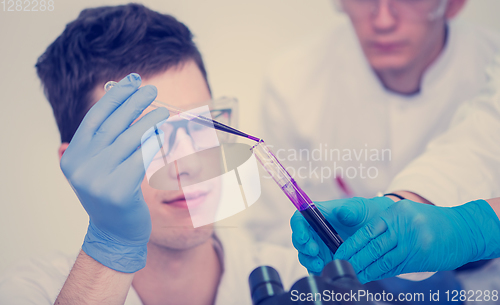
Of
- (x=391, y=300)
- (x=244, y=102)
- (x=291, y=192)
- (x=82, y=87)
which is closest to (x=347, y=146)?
(x=244, y=102)

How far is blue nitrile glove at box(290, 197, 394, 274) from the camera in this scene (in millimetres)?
813

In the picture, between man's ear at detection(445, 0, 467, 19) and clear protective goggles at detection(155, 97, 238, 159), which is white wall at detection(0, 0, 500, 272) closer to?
clear protective goggles at detection(155, 97, 238, 159)

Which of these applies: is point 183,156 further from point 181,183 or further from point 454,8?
point 454,8

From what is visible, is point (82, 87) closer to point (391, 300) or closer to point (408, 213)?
point (408, 213)

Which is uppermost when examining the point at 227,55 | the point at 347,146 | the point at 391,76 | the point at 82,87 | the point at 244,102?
the point at 82,87

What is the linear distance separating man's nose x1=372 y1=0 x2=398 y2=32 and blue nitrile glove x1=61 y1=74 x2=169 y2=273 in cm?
111

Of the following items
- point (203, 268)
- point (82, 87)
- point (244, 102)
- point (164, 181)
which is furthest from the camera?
point (244, 102)

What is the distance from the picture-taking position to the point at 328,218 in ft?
2.82

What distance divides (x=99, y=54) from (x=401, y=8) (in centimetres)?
128

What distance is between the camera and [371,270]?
780 mm

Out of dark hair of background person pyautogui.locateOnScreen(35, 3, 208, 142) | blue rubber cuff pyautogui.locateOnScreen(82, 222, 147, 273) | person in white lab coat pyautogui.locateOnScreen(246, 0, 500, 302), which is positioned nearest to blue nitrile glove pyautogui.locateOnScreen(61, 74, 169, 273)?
blue rubber cuff pyautogui.locateOnScreen(82, 222, 147, 273)

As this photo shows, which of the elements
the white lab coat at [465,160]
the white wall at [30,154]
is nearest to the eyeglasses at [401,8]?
the white lab coat at [465,160]

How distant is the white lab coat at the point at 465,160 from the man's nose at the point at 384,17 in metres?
0.51

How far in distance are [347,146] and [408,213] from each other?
26.3 inches
